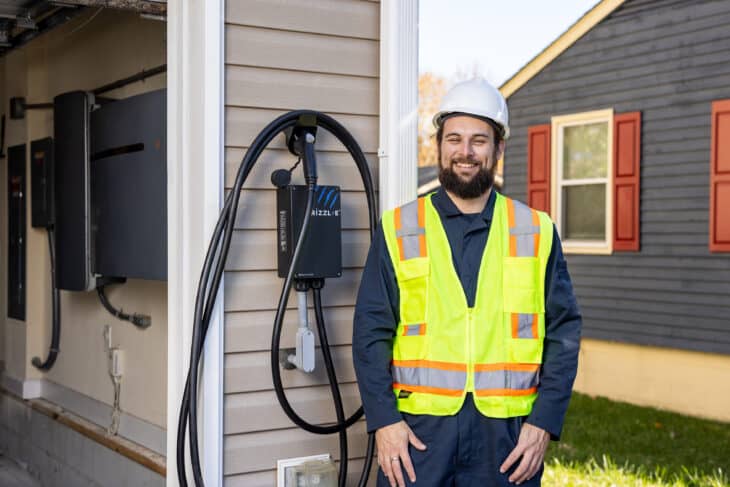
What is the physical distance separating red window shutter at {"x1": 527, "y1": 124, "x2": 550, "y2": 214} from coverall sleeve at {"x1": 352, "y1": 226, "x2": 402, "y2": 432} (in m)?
6.62

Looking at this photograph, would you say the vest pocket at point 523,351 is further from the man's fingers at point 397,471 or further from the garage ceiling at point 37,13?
the garage ceiling at point 37,13

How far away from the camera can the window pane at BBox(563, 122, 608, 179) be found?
852 cm

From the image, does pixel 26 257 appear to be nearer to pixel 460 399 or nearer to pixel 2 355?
pixel 2 355

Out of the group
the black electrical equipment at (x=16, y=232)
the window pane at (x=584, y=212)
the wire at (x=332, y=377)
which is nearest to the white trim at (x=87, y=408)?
the black electrical equipment at (x=16, y=232)

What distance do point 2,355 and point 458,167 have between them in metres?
4.19

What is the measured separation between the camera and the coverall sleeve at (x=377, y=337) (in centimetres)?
243

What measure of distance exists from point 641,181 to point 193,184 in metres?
6.02

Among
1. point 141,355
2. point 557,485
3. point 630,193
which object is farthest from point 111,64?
point 630,193

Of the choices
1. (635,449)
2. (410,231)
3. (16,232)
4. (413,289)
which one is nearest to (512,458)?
(413,289)

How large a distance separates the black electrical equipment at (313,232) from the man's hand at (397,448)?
626 mm

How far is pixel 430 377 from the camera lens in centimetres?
244

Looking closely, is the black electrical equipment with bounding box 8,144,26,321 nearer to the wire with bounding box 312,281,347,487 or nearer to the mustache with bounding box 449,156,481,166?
the wire with bounding box 312,281,347,487

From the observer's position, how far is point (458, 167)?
2496 millimetres

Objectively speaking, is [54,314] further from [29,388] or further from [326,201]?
Answer: [326,201]
